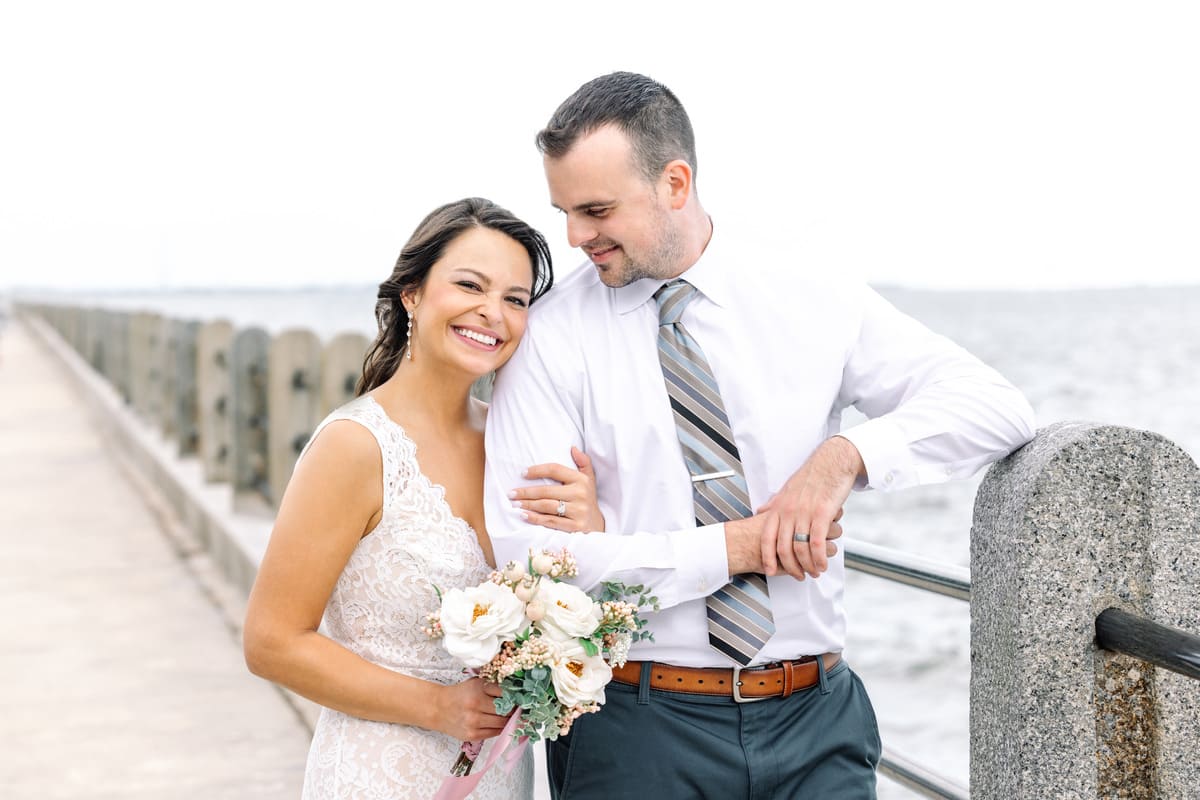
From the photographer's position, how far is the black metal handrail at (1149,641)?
2.04 metres

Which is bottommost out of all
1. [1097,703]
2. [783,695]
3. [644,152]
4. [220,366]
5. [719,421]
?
[220,366]

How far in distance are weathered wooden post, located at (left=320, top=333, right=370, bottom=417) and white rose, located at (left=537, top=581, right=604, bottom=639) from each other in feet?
15.9

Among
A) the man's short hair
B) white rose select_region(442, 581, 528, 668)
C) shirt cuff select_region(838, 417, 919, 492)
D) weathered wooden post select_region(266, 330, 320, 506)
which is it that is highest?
the man's short hair

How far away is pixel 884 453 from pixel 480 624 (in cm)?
89

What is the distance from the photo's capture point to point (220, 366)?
10.1 m

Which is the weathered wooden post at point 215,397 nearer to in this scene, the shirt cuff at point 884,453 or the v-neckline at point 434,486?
the v-neckline at point 434,486

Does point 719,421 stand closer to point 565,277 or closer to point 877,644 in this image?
point 565,277

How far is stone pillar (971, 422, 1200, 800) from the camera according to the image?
2.29 metres

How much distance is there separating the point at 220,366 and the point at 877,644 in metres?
13.0

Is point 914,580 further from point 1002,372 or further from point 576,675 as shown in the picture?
point 1002,372

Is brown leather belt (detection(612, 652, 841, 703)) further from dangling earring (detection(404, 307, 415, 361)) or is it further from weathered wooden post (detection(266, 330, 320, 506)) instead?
weathered wooden post (detection(266, 330, 320, 506))

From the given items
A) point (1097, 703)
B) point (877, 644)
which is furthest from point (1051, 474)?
point (877, 644)

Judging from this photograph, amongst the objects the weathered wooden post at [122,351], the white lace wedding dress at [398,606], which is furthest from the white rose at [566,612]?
the weathered wooden post at [122,351]

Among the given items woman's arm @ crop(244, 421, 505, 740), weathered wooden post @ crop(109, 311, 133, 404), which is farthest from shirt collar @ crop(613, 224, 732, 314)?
weathered wooden post @ crop(109, 311, 133, 404)
